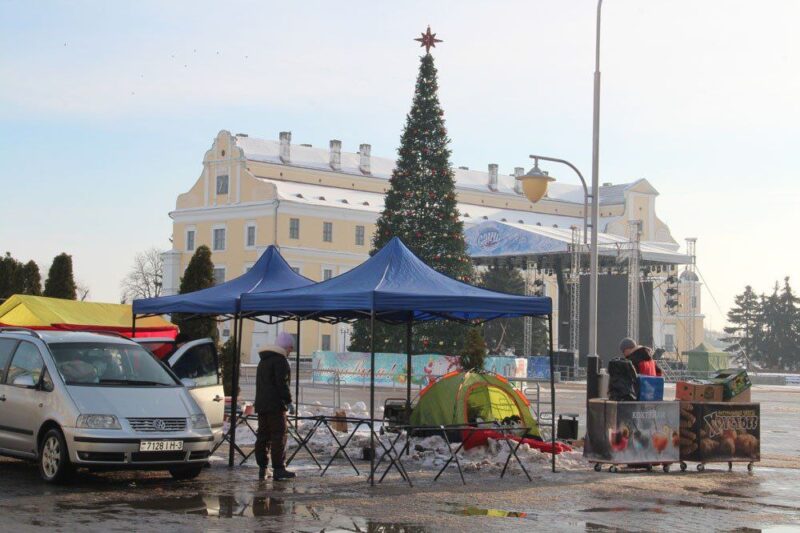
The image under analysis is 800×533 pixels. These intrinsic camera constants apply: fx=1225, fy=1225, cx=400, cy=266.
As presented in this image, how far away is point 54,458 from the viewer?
529 inches

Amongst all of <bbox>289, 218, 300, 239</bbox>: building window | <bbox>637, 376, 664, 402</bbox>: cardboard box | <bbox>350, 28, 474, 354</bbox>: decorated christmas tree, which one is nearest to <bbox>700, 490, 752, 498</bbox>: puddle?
<bbox>637, 376, 664, 402</bbox>: cardboard box

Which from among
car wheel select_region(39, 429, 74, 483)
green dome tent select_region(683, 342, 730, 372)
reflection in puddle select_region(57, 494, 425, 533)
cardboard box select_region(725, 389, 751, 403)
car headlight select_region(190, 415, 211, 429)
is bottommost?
reflection in puddle select_region(57, 494, 425, 533)

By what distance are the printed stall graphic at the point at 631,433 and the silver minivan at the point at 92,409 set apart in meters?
5.55

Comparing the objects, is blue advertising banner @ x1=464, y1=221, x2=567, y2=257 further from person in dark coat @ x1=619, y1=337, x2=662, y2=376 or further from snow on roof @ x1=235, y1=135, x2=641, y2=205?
person in dark coat @ x1=619, y1=337, x2=662, y2=376

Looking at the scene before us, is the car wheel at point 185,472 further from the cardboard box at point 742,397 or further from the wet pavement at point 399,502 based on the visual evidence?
the cardboard box at point 742,397

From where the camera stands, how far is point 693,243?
213 ft

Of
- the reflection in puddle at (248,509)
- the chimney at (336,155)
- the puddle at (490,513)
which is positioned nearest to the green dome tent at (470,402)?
the puddle at (490,513)

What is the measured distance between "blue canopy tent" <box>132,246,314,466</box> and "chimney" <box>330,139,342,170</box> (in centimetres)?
7869

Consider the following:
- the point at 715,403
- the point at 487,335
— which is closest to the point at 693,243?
the point at 487,335

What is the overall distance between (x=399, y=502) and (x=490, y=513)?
108cm

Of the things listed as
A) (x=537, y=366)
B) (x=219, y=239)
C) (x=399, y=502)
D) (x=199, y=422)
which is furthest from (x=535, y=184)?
(x=219, y=239)

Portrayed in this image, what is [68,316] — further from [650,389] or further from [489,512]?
[489,512]

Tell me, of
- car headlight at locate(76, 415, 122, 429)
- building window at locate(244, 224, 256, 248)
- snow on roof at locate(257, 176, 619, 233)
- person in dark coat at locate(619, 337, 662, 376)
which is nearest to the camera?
car headlight at locate(76, 415, 122, 429)

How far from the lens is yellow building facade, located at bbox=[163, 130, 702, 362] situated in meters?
87.4
